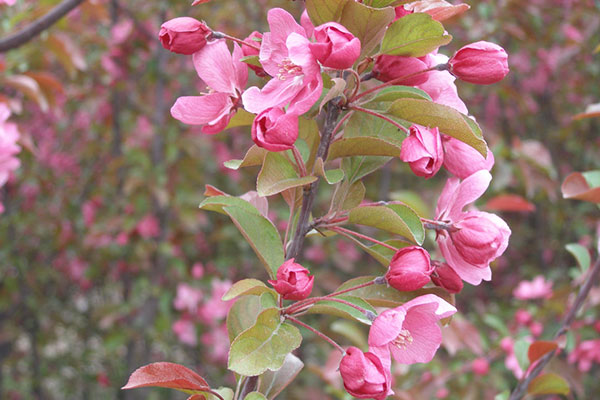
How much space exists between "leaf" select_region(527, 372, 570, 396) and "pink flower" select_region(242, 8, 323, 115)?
2.50 feet

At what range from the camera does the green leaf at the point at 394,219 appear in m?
0.62

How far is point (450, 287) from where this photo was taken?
2.18 ft

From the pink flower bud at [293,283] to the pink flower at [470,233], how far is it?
6.9 inches

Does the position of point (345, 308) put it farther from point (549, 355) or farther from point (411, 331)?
point (549, 355)

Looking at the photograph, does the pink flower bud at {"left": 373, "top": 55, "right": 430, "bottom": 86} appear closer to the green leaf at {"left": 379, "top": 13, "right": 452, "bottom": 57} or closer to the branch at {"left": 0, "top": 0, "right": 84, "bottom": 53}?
the green leaf at {"left": 379, "top": 13, "right": 452, "bottom": 57}

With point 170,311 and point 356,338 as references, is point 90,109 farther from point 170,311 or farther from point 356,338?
point 356,338

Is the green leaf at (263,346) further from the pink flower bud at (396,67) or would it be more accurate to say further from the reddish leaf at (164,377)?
the pink flower bud at (396,67)

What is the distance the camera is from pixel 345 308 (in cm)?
62

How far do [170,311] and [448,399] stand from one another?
1.27m

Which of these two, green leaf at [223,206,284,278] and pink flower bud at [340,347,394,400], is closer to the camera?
pink flower bud at [340,347,394,400]

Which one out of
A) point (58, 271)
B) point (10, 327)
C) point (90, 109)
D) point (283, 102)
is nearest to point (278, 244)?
point (283, 102)

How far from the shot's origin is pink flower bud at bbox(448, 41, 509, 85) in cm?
64

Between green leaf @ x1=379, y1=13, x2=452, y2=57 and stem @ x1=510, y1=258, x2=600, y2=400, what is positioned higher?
green leaf @ x1=379, y1=13, x2=452, y2=57

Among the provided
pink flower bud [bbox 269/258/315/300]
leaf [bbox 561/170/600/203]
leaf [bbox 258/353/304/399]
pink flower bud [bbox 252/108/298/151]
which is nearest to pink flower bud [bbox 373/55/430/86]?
pink flower bud [bbox 252/108/298/151]
